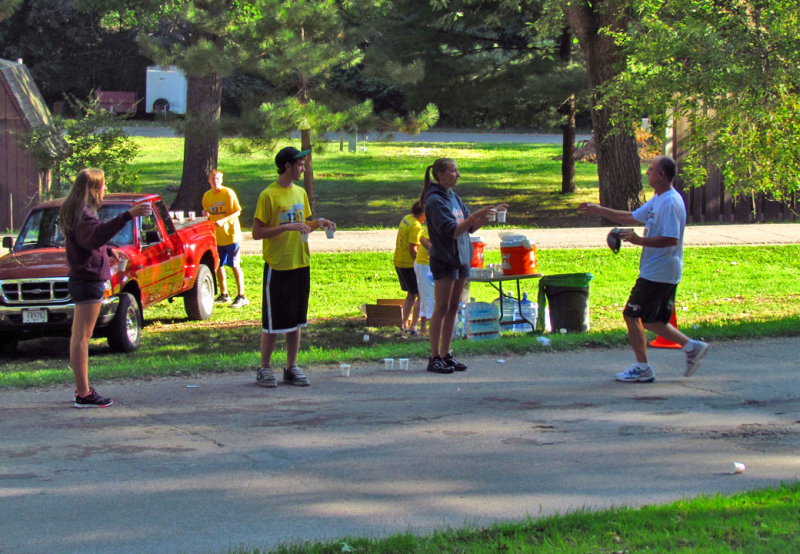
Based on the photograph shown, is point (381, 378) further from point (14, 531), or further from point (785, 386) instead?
point (14, 531)

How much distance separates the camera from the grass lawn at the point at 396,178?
87.4 ft

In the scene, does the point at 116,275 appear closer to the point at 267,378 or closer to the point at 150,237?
the point at 150,237

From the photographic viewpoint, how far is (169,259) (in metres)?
12.9

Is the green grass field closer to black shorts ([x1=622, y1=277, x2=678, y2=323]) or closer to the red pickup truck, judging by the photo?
the red pickup truck

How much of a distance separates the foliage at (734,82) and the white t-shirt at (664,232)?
450 centimetres

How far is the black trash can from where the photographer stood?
11.2 m

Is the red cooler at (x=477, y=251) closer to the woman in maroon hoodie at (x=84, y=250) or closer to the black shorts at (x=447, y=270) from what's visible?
the black shorts at (x=447, y=270)

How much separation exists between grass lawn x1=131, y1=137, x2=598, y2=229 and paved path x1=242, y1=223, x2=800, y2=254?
3745 millimetres

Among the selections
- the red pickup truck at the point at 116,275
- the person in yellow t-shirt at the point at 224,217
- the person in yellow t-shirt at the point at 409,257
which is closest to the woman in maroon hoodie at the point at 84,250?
the red pickup truck at the point at 116,275

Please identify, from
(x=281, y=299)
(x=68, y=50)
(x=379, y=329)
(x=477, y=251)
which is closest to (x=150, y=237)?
(x=379, y=329)

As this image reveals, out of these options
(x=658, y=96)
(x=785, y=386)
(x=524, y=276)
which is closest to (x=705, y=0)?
(x=658, y=96)

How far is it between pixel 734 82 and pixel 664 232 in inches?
189

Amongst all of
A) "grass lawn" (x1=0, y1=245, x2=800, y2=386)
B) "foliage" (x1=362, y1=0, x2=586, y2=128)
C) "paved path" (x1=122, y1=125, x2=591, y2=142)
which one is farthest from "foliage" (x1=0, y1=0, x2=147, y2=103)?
"grass lawn" (x1=0, y1=245, x2=800, y2=386)

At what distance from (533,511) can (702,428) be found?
2117 mm
